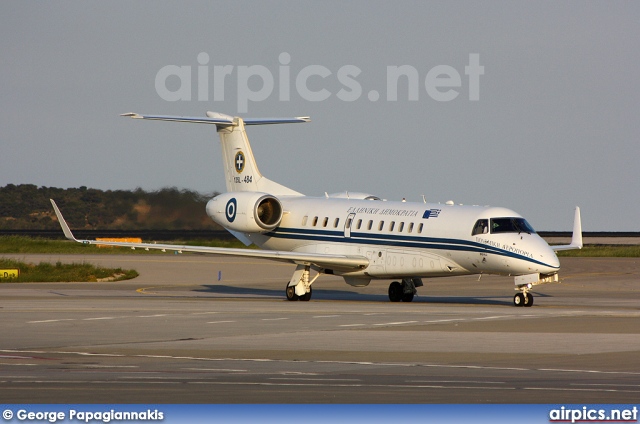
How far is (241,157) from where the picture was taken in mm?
41594

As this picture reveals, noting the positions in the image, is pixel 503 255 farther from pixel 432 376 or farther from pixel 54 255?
pixel 54 255

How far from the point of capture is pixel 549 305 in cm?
3253

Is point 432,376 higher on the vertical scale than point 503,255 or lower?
lower

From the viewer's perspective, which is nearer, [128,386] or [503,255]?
[128,386]

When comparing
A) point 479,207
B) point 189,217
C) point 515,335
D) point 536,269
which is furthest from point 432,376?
point 189,217

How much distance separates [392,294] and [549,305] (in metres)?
5.73

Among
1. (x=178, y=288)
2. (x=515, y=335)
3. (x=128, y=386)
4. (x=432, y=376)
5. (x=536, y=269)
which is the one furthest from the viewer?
(x=178, y=288)

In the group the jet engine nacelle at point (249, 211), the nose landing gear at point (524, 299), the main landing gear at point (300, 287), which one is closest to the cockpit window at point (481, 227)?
the nose landing gear at point (524, 299)

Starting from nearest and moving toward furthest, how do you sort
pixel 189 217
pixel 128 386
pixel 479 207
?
pixel 128 386
pixel 479 207
pixel 189 217

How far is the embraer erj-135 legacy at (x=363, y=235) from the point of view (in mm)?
31625

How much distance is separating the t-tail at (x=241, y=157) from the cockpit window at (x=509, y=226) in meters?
10.7

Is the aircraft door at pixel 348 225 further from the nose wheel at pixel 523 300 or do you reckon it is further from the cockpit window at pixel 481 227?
the nose wheel at pixel 523 300

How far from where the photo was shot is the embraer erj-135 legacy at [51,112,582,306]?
31.6 metres

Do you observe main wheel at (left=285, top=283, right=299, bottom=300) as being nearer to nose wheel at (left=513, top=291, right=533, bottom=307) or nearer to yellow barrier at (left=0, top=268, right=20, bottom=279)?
nose wheel at (left=513, top=291, right=533, bottom=307)
